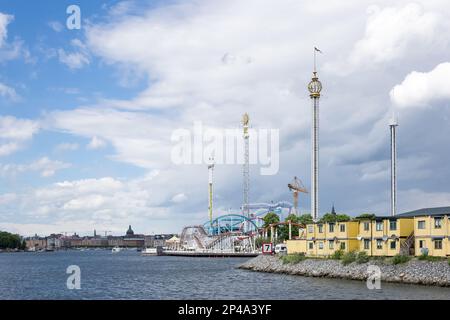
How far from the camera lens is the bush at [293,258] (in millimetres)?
84750

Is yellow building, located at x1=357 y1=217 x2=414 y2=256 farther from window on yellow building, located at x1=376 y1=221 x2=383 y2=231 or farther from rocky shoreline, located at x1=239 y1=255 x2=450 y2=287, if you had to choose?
rocky shoreline, located at x1=239 y1=255 x2=450 y2=287

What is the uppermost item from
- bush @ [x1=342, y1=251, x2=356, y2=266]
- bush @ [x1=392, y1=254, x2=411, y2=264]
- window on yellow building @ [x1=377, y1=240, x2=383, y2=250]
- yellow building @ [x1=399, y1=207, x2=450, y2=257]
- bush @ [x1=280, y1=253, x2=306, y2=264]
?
yellow building @ [x1=399, y1=207, x2=450, y2=257]

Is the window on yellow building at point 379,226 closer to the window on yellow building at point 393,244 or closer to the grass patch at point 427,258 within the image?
the window on yellow building at point 393,244

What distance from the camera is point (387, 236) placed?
71938mm

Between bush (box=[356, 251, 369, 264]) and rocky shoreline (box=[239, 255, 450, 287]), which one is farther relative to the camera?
bush (box=[356, 251, 369, 264])

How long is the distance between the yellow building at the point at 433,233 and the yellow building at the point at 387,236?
174 cm

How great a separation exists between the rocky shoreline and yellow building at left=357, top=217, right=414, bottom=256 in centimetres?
339

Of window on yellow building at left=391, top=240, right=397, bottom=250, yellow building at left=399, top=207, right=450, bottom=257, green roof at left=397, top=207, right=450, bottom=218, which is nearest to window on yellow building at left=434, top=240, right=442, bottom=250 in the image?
yellow building at left=399, top=207, right=450, bottom=257

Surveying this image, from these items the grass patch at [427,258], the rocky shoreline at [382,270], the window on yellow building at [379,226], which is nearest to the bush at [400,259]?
the rocky shoreline at [382,270]

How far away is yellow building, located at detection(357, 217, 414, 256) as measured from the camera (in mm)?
70562
